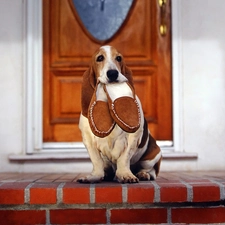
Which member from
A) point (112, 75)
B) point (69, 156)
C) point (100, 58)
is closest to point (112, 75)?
point (112, 75)

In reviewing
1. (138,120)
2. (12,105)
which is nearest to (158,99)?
(12,105)

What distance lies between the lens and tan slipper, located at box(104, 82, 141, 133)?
5.49 feet

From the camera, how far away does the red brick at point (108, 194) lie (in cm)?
167

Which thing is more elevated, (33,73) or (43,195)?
(33,73)

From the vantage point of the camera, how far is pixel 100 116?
1705 mm

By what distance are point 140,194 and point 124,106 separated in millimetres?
353

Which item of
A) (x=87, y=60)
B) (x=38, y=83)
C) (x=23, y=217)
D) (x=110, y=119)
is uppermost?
(x=87, y=60)

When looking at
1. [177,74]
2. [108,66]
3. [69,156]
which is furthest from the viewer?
[177,74]

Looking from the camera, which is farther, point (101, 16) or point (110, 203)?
point (101, 16)

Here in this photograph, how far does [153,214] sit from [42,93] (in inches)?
56.8

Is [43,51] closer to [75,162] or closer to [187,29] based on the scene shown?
[75,162]

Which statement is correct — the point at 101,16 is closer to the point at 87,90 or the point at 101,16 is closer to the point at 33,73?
the point at 33,73

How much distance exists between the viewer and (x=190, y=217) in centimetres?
173

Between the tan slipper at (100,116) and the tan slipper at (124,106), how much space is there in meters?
0.03
